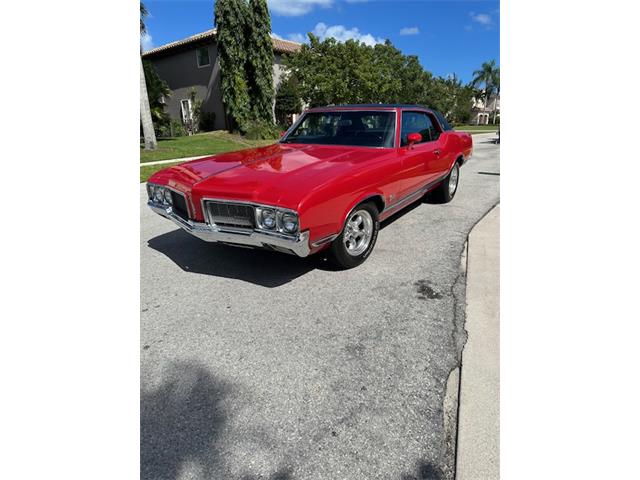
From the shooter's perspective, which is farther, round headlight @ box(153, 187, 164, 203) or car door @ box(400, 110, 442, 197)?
car door @ box(400, 110, 442, 197)

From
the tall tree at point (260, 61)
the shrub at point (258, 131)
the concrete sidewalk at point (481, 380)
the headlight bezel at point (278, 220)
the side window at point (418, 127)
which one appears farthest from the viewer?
the shrub at point (258, 131)

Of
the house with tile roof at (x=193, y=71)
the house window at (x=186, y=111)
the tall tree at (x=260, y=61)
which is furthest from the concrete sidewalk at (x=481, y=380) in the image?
the house window at (x=186, y=111)

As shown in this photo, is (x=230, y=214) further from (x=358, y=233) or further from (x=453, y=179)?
(x=453, y=179)

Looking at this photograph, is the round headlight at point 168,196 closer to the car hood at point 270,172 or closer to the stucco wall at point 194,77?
the car hood at point 270,172

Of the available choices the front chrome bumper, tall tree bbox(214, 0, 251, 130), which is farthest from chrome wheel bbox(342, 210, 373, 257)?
tall tree bbox(214, 0, 251, 130)

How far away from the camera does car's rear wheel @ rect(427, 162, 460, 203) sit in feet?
18.9

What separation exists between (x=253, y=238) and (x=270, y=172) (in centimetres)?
69

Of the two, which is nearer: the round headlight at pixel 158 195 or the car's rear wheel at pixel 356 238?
the car's rear wheel at pixel 356 238

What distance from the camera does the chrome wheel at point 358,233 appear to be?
3.49 metres

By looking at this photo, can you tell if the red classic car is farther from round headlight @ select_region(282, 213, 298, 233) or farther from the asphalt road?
the asphalt road

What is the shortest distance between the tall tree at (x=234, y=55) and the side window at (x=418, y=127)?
1773cm

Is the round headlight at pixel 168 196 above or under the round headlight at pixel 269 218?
above

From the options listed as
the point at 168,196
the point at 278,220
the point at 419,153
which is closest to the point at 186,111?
the point at 168,196

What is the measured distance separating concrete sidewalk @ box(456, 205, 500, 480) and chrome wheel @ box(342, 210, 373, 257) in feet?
3.35
